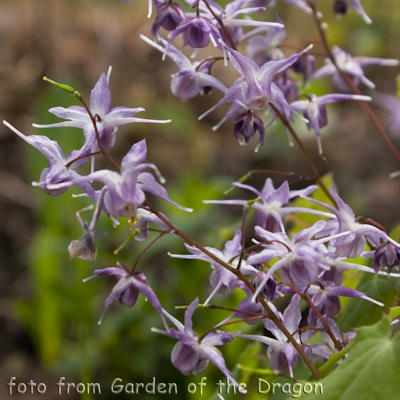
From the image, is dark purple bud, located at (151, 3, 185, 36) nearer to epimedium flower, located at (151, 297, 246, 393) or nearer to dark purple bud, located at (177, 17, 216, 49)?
dark purple bud, located at (177, 17, 216, 49)

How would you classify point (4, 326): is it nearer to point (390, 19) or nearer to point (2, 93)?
point (2, 93)

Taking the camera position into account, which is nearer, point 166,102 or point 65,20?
point 166,102

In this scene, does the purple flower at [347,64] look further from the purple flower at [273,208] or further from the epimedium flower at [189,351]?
the epimedium flower at [189,351]

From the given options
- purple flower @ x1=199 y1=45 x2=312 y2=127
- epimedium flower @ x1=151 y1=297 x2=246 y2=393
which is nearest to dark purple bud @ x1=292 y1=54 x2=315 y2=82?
purple flower @ x1=199 y1=45 x2=312 y2=127

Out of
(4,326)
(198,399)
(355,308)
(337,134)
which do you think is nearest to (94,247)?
(355,308)

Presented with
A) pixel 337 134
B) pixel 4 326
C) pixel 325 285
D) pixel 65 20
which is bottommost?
pixel 4 326

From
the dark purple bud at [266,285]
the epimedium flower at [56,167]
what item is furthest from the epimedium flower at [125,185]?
the dark purple bud at [266,285]
